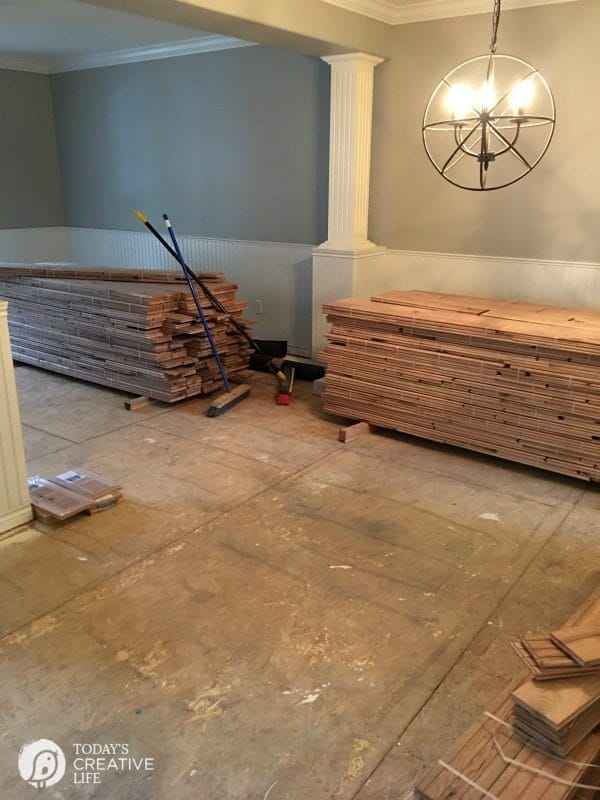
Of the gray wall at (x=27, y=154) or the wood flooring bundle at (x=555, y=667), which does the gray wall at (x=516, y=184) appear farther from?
the gray wall at (x=27, y=154)

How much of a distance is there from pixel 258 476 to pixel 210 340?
1.54m

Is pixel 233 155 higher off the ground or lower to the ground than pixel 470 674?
higher

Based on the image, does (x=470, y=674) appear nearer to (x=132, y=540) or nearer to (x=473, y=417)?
(x=132, y=540)

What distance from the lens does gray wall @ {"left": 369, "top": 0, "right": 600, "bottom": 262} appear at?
4473mm

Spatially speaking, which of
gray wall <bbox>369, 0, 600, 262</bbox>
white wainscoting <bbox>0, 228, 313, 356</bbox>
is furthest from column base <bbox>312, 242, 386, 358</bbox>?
white wainscoting <bbox>0, 228, 313, 356</bbox>

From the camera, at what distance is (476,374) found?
399 cm

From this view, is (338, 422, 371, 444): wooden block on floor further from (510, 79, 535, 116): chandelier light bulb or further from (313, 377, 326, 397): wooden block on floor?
(510, 79, 535, 116): chandelier light bulb

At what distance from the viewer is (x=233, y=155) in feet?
20.7

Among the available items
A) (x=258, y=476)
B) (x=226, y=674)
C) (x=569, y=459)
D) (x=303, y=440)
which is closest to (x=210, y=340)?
(x=303, y=440)

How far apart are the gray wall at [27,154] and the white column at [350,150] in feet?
14.1

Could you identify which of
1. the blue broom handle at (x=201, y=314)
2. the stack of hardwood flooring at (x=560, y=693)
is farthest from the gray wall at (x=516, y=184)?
the stack of hardwood flooring at (x=560, y=693)

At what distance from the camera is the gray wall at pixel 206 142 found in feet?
19.2

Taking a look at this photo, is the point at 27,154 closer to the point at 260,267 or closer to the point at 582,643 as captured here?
the point at 260,267

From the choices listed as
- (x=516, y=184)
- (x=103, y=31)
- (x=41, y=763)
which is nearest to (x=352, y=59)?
(x=516, y=184)
